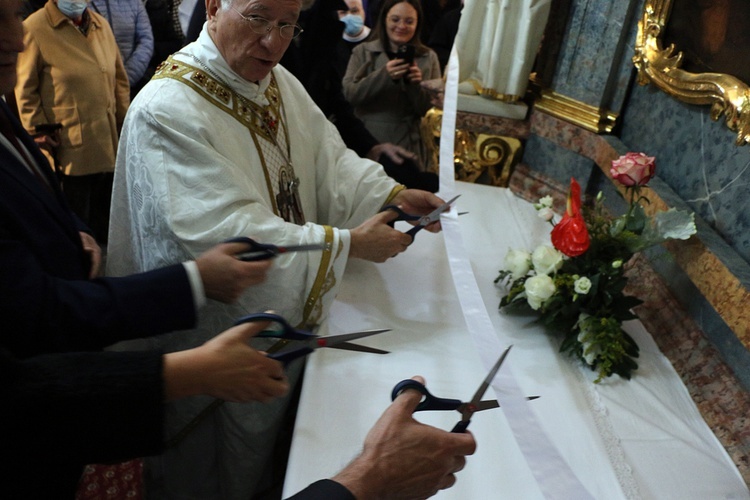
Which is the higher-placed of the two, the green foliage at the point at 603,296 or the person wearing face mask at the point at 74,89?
the green foliage at the point at 603,296

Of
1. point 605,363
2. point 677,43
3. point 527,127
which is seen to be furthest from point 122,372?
point 527,127

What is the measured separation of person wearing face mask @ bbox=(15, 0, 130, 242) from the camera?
3.00 metres

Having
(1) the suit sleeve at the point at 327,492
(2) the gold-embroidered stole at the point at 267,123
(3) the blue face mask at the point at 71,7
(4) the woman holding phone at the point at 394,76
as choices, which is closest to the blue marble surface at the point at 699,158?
(1) the suit sleeve at the point at 327,492

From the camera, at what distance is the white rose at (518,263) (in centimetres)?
176

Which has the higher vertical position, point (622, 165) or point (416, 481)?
point (622, 165)

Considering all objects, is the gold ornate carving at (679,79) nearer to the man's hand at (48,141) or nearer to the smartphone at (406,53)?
the smartphone at (406,53)

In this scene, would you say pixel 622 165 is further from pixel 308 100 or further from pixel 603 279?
pixel 308 100

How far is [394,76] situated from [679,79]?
1.52m

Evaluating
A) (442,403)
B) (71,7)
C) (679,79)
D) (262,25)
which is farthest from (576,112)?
(71,7)

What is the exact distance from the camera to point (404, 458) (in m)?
0.97

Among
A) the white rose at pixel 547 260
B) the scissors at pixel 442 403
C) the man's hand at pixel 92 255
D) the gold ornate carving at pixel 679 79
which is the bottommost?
the man's hand at pixel 92 255

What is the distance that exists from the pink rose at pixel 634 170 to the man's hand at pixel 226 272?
0.97m

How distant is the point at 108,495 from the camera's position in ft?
5.77

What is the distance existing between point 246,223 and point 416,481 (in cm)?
74
